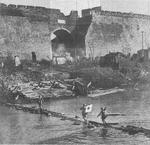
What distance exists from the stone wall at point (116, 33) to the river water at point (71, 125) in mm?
11559

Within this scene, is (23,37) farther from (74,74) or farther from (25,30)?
(74,74)

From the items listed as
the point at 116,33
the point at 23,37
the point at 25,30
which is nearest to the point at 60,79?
the point at 23,37

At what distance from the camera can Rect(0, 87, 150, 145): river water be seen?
33.3 ft

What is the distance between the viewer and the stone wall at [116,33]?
2895cm

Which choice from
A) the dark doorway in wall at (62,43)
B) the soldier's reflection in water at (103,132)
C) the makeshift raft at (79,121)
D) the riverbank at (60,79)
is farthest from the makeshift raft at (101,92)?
the dark doorway in wall at (62,43)

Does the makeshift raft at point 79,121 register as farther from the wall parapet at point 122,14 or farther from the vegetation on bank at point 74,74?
the wall parapet at point 122,14

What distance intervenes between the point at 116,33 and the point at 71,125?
19.9 metres

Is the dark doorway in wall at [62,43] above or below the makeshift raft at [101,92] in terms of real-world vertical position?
above

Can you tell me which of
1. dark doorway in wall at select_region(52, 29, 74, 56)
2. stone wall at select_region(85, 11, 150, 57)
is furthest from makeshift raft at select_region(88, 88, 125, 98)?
dark doorway in wall at select_region(52, 29, 74, 56)

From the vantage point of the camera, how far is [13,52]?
23422mm

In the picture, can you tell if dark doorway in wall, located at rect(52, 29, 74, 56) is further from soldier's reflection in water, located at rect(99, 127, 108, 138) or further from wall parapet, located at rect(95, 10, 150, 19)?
soldier's reflection in water, located at rect(99, 127, 108, 138)

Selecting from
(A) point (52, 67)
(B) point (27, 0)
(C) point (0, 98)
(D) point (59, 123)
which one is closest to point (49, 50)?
(A) point (52, 67)

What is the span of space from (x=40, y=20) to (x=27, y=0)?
2.10 metres

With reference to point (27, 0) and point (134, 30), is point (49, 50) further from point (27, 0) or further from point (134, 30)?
point (134, 30)
